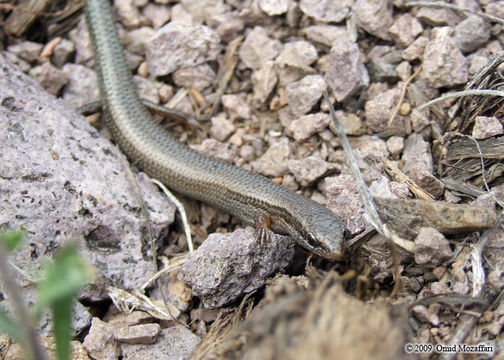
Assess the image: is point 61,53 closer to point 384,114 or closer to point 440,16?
point 384,114

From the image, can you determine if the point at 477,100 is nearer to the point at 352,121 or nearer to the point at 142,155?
the point at 352,121

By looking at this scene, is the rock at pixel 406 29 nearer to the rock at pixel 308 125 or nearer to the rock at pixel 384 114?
the rock at pixel 384 114

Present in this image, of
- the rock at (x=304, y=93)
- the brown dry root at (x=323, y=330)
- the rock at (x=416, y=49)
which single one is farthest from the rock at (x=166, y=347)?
the rock at (x=416, y=49)

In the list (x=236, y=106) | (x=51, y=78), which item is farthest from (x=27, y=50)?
(x=236, y=106)

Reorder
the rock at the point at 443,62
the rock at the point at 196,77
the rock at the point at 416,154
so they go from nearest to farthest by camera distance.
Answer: the rock at the point at 416,154
the rock at the point at 443,62
the rock at the point at 196,77

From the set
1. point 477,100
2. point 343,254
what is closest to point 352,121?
point 477,100

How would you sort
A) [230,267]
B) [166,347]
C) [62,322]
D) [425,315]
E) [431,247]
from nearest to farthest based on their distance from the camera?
[62,322] → [425,315] → [431,247] → [166,347] → [230,267]
